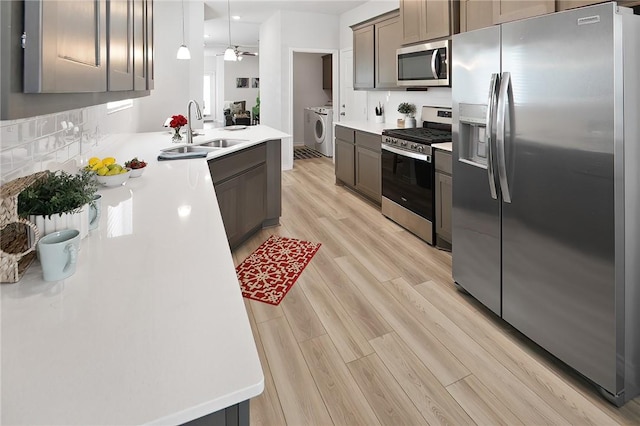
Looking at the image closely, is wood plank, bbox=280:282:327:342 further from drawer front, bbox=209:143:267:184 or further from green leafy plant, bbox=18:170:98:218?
green leafy plant, bbox=18:170:98:218

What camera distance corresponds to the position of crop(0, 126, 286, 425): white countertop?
560 mm

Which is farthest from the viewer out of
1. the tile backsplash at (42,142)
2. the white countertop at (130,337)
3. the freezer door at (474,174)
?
the freezer door at (474,174)

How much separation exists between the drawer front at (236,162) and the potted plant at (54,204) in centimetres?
169

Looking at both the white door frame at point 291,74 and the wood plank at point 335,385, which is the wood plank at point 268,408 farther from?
the white door frame at point 291,74

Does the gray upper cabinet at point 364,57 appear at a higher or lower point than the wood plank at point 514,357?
higher

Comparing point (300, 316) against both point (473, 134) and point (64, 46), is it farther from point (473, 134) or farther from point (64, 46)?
point (64, 46)

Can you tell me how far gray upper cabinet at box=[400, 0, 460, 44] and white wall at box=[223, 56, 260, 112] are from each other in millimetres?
9283

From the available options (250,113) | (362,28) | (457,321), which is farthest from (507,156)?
(250,113)

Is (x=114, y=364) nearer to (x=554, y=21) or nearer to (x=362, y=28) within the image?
(x=554, y=21)

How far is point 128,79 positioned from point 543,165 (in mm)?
1794

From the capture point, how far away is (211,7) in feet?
20.3

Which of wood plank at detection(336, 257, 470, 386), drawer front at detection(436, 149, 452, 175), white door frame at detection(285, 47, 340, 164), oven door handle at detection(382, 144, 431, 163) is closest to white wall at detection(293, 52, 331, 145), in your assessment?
white door frame at detection(285, 47, 340, 164)

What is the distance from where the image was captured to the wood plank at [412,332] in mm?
1869

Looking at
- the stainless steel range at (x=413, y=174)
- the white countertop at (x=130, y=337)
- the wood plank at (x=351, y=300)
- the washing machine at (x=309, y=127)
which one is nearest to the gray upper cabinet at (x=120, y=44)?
the white countertop at (x=130, y=337)
